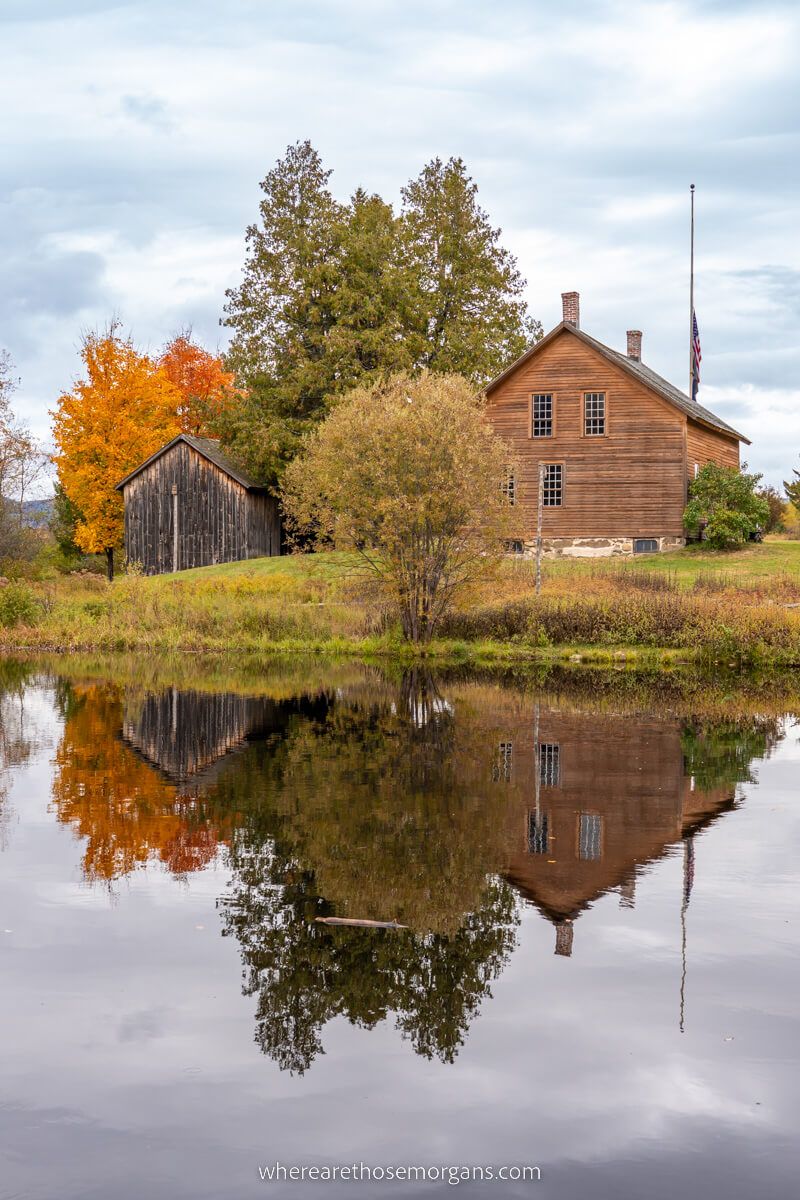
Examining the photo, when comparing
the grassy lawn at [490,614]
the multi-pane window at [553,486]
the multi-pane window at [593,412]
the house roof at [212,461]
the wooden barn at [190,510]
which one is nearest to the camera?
the grassy lawn at [490,614]

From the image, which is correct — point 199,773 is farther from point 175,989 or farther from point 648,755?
point 175,989

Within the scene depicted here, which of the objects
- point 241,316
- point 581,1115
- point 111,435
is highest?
point 241,316

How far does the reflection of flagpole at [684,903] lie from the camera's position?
7328mm

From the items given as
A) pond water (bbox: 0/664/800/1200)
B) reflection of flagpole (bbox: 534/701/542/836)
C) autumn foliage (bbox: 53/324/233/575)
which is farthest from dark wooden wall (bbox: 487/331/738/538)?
pond water (bbox: 0/664/800/1200)

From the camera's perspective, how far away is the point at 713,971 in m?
7.71

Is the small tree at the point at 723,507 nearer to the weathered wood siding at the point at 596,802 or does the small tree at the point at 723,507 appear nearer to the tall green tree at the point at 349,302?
the tall green tree at the point at 349,302

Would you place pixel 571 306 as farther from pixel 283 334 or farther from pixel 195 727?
pixel 195 727

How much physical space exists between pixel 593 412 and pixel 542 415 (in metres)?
1.86

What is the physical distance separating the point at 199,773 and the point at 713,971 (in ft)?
26.7

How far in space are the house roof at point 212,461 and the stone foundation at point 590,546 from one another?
1229 cm

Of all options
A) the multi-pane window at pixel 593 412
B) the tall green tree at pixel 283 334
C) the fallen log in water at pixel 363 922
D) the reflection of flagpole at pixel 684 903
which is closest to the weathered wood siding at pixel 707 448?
the multi-pane window at pixel 593 412

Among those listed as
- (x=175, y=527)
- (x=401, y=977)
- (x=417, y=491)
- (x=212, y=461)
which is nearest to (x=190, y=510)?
(x=175, y=527)

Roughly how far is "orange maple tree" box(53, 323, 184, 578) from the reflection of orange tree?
3908 centimetres

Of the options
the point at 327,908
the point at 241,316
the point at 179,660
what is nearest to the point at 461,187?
the point at 241,316
